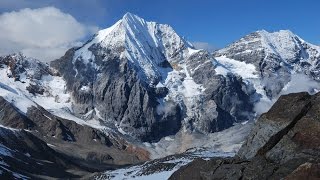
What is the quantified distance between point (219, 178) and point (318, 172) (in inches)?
683

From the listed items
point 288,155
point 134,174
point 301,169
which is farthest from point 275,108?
point 134,174

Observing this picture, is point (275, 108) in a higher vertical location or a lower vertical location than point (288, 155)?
higher

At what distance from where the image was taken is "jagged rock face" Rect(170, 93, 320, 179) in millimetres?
55281

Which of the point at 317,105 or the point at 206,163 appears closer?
the point at 317,105

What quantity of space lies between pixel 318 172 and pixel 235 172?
15.5 m

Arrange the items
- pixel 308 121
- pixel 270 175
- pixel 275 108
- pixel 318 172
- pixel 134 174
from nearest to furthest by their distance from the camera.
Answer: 1. pixel 318 172
2. pixel 270 175
3. pixel 308 121
4. pixel 275 108
5. pixel 134 174

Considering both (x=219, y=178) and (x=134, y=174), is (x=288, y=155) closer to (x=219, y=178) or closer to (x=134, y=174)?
(x=219, y=178)

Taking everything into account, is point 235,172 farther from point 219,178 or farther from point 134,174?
point 134,174

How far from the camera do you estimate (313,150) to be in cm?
5512

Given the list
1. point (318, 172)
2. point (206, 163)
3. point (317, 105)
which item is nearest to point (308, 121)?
point (317, 105)

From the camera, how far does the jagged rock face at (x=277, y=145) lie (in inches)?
2176

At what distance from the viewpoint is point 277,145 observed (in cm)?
5875

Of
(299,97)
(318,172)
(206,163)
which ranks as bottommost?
(318,172)

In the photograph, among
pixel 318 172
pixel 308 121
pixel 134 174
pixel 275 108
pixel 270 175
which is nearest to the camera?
pixel 318 172
